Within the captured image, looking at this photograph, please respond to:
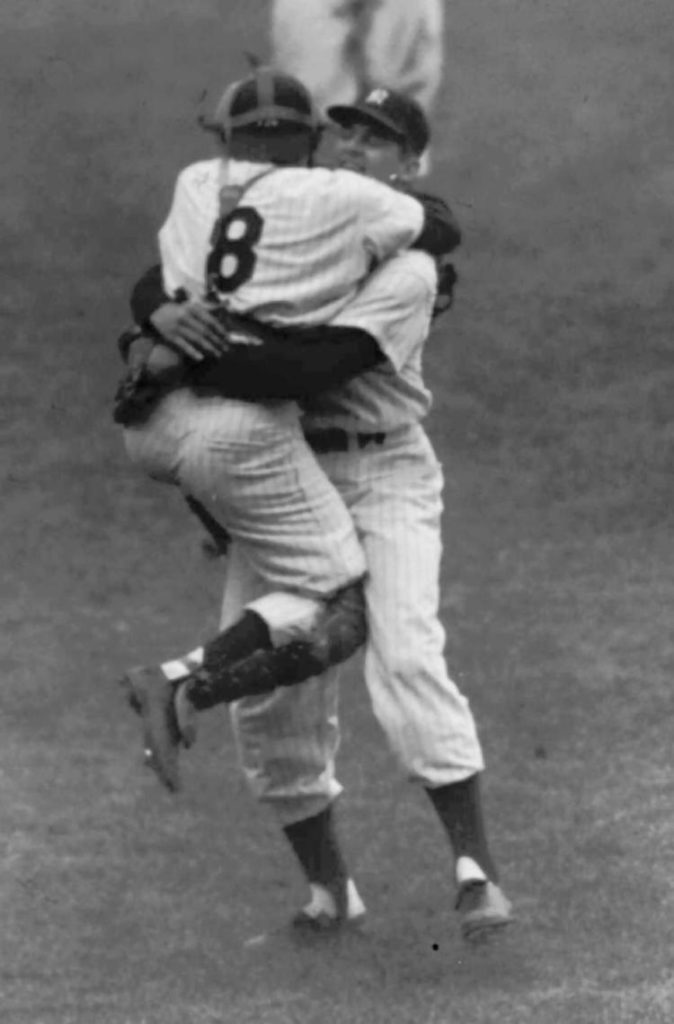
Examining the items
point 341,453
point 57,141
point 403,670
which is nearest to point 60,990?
point 403,670

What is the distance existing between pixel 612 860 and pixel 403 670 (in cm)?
91

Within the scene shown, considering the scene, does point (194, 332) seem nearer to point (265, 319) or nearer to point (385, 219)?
point (265, 319)

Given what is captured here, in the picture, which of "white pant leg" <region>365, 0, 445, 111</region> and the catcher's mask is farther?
"white pant leg" <region>365, 0, 445, 111</region>

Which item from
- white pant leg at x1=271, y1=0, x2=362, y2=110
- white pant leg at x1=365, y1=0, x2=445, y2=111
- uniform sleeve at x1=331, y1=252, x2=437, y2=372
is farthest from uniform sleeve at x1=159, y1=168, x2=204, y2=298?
white pant leg at x1=365, y1=0, x2=445, y2=111

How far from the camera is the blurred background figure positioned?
1091cm

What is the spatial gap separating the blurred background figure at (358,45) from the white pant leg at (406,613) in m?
5.91

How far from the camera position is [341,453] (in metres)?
4.92

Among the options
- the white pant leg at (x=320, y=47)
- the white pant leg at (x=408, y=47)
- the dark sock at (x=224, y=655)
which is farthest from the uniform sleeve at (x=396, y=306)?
the white pant leg at (x=408, y=47)

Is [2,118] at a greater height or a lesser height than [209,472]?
lesser

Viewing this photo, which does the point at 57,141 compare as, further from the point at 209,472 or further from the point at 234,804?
the point at 209,472

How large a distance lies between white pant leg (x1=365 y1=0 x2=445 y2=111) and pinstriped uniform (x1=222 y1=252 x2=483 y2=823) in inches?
246

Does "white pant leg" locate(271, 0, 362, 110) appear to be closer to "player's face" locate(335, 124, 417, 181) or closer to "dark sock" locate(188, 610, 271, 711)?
"player's face" locate(335, 124, 417, 181)

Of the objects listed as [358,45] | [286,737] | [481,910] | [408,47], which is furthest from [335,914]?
[408,47]

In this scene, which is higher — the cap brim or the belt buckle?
the cap brim
